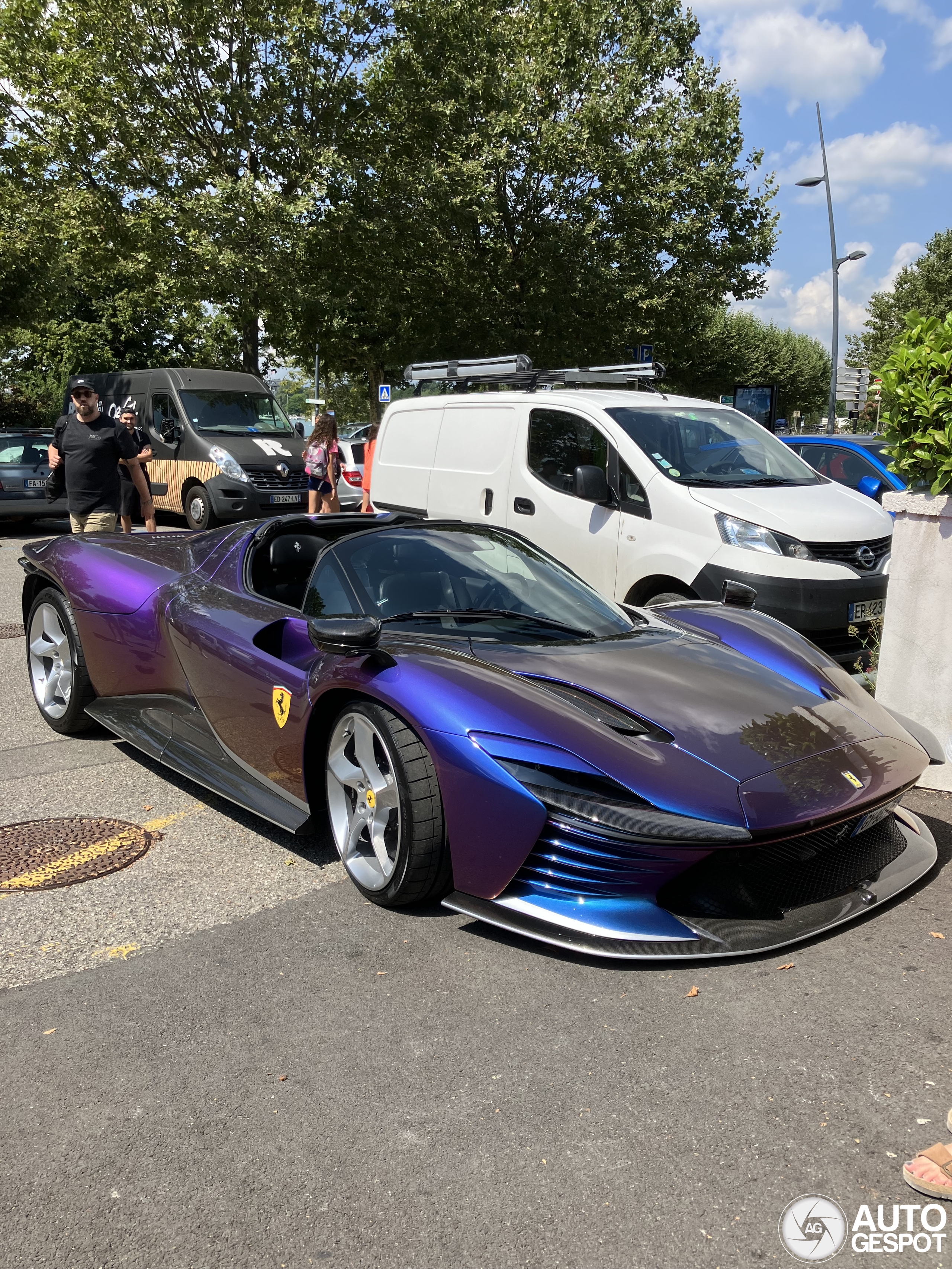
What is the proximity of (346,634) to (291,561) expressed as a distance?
4.28 ft

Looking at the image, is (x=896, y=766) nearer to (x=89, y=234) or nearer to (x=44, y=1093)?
(x=44, y=1093)

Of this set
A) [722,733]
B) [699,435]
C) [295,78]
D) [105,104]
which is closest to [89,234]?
[105,104]

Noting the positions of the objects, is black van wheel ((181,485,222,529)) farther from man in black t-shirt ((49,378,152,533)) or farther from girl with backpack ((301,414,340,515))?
man in black t-shirt ((49,378,152,533))

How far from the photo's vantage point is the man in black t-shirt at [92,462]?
846 cm

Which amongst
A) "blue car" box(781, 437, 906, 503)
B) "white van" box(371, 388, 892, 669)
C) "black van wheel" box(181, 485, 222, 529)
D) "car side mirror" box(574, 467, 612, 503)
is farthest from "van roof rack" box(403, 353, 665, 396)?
"black van wheel" box(181, 485, 222, 529)

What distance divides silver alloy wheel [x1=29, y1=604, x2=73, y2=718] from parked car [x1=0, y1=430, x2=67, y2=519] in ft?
32.9

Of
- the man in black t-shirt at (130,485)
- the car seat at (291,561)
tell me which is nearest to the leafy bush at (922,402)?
the car seat at (291,561)

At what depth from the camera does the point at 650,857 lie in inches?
115

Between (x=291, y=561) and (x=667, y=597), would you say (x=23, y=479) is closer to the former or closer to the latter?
(x=667, y=597)

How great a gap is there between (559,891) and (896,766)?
1.26 meters

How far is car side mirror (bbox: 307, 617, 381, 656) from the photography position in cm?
348

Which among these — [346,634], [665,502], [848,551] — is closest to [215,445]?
[665,502]

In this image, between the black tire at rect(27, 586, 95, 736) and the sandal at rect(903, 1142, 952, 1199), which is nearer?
the sandal at rect(903, 1142, 952, 1199)

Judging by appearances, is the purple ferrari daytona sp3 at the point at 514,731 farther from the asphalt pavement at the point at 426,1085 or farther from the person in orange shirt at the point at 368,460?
the person in orange shirt at the point at 368,460
